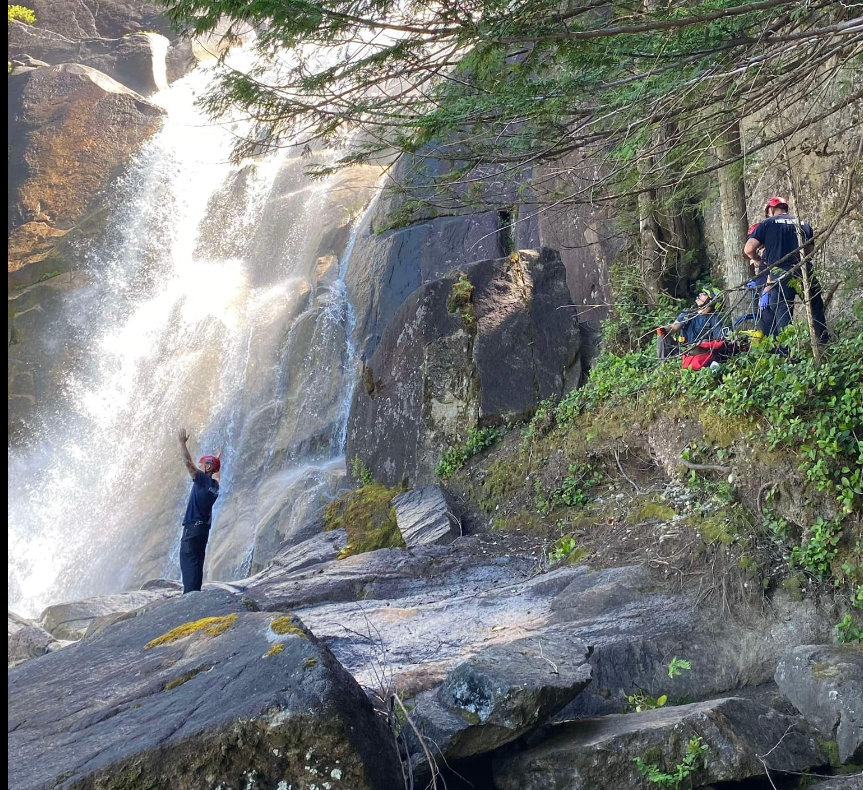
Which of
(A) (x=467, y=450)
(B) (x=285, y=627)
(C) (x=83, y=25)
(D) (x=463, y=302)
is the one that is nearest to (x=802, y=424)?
(B) (x=285, y=627)

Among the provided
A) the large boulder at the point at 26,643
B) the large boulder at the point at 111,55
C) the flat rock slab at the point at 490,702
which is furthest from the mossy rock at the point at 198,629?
the large boulder at the point at 111,55

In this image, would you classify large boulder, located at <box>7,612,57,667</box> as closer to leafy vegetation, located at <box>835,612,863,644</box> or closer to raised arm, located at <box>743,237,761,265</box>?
leafy vegetation, located at <box>835,612,863,644</box>

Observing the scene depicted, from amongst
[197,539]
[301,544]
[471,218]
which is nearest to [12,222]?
[471,218]

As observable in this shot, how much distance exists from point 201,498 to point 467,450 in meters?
3.73

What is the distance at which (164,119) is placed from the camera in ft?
90.2

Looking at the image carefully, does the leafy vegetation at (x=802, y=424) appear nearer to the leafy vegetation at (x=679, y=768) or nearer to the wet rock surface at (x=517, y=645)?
the wet rock surface at (x=517, y=645)

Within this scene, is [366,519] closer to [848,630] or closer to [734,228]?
[734,228]

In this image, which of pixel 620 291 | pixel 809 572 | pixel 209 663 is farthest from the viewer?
pixel 620 291

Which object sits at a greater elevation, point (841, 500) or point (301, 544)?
point (841, 500)

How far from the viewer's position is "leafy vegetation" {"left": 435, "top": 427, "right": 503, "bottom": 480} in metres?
10.3

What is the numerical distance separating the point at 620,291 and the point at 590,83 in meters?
5.33

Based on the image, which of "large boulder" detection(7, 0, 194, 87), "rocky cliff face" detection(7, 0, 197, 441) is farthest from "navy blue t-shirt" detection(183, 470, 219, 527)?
"large boulder" detection(7, 0, 194, 87)

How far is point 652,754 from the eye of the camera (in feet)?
12.4

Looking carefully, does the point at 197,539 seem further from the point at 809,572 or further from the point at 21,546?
the point at 21,546
